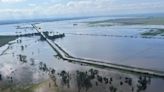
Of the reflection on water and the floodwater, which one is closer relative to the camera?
the reflection on water

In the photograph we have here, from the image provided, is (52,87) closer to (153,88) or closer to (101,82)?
(101,82)

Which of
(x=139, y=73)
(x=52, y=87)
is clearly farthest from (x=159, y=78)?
(x=52, y=87)

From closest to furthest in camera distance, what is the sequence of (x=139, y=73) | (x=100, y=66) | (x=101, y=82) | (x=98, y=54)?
(x=101, y=82), (x=139, y=73), (x=100, y=66), (x=98, y=54)

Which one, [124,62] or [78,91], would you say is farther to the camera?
[124,62]

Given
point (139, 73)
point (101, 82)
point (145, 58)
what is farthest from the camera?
point (145, 58)

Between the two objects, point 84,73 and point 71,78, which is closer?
point 71,78

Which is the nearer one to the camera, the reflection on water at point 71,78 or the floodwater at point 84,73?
the reflection on water at point 71,78

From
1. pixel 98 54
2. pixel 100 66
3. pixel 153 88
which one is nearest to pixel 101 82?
pixel 153 88

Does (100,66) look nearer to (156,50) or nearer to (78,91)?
(78,91)

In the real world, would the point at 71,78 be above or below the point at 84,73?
below

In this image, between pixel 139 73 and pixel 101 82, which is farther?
pixel 139 73
